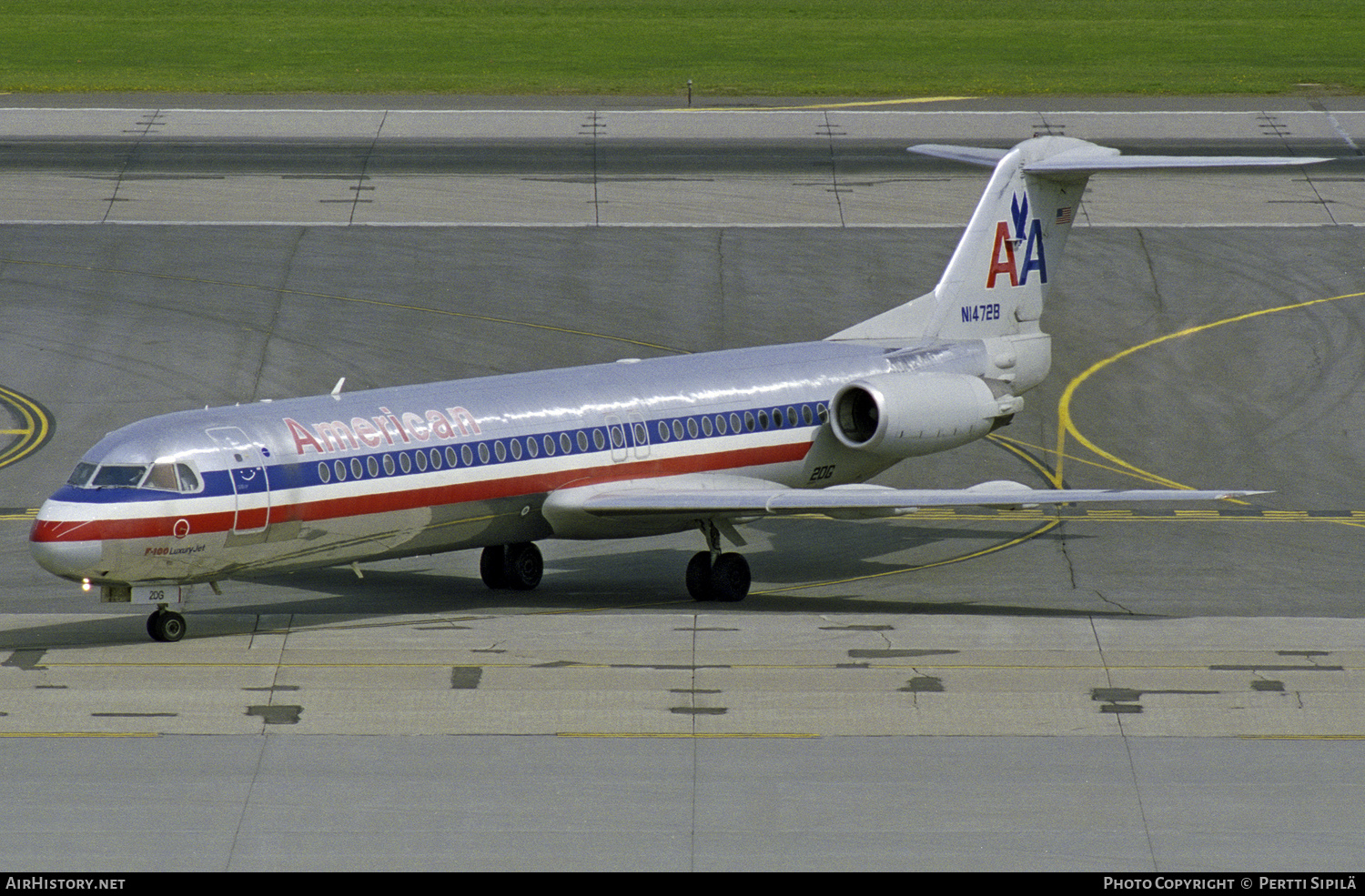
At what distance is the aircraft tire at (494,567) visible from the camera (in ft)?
102

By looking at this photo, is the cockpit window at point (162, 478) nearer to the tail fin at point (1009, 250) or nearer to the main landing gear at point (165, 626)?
the main landing gear at point (165, 626)

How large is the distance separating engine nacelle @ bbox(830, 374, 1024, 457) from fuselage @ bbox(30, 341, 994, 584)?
0.40 meters

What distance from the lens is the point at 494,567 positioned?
31312 mm

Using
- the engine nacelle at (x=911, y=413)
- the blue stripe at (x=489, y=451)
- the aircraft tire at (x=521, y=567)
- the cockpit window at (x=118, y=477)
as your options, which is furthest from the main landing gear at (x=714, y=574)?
the cockpit window at (x=118, y=477)

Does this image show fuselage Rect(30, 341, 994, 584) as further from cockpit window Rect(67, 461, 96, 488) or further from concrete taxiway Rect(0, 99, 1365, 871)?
concrete taxiway Rect(0, 99, 1365, 871)

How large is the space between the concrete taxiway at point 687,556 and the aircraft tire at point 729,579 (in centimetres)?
30

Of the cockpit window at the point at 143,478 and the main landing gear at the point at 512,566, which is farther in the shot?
the main landing gear at the point at 512,566

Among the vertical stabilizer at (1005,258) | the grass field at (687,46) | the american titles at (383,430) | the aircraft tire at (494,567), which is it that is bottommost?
the american titles at (383,430)

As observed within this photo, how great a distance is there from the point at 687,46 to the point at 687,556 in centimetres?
5642

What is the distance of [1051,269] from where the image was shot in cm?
3700

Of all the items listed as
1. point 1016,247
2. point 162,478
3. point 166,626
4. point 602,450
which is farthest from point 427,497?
point 1016,247

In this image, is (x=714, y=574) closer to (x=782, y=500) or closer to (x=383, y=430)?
(x=782, y=500)

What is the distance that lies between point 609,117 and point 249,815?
158 feet
